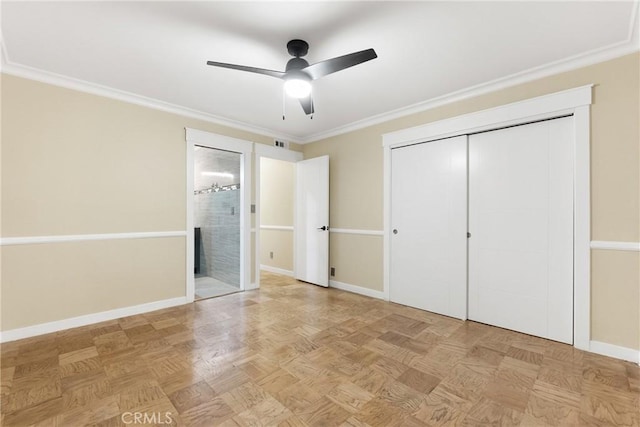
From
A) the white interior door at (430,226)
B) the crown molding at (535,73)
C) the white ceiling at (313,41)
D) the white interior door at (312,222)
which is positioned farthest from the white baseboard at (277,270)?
the white ceiling at (313,41)

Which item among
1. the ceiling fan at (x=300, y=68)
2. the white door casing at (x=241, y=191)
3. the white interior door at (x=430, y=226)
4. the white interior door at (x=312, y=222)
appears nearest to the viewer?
the ceiling fan at (x=300, y=68)

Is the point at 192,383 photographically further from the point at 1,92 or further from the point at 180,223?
the point at 1,92

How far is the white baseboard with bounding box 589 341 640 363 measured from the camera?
89.4 inches

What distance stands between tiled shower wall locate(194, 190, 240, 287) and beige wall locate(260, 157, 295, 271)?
120cm

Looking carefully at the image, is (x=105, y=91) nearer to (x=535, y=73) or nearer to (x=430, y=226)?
(x=430, y=226)

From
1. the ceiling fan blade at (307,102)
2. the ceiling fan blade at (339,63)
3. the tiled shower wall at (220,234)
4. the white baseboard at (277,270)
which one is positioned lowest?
the white baseboard at (277,270)

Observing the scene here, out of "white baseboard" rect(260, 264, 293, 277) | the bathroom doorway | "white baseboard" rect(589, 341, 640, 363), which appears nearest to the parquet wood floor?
"white baseboard" rect(589, 341, 640, 363)

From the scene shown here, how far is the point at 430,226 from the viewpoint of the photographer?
A: 3.53 metres

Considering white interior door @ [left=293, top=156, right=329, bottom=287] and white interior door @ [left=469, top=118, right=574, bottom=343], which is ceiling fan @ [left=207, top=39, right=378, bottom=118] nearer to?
white interior door @ [left=469, top=118, right=574, bottom=343]

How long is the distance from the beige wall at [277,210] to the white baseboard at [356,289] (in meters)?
1.19

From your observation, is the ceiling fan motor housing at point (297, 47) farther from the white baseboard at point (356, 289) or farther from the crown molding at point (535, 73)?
the white baseboard at point (356, 289)

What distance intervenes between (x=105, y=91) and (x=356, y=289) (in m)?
4.00

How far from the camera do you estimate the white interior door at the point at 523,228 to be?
8.66 ft

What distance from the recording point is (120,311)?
10.6ft
